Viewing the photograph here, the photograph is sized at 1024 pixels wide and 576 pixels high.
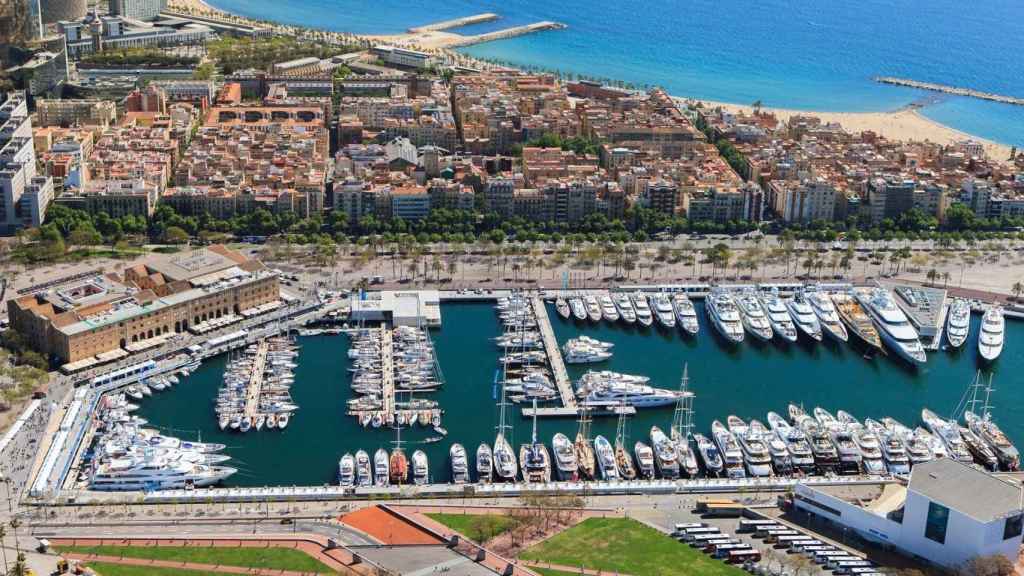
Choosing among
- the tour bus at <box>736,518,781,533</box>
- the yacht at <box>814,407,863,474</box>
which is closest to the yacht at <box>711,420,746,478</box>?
the yacht at <box>814,407,863,474</box>

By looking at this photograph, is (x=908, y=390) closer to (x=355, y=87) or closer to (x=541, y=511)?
(x=541, y=511)

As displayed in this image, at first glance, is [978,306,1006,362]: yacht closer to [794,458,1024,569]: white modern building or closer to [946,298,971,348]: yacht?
[946,298,971,348]: yacht

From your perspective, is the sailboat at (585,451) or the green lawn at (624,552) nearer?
the green lawn at (624,552)

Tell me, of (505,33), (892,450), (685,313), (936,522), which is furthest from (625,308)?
(505,33)

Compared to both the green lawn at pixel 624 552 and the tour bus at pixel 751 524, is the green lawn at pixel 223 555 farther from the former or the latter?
the tour bus at pixel 751 524

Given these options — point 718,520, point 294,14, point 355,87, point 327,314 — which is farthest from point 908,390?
point 294,14

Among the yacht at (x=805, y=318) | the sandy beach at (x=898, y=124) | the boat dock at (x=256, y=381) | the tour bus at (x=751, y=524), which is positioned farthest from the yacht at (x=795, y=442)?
the sandy beach at (x=898, y=124)

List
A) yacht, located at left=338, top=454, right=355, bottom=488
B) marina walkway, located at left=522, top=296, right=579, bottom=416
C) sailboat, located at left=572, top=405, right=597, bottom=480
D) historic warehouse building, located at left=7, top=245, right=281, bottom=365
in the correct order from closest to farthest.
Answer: yacht, located at left=338, top=454, right=355, bottom=488 → sailboat, located at left=572, top=405, right=597, bottom=480 → marina walkway, located at left=522, top=296, right=579, bottom=416 → historic warehouse building, located at left=7, top=245, right=281, bottom=365
